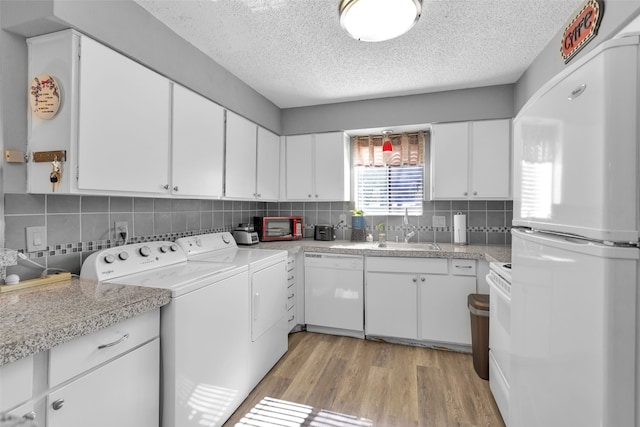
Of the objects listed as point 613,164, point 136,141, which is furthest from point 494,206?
point 136,141

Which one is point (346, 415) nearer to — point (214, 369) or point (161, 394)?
point (214, 369)

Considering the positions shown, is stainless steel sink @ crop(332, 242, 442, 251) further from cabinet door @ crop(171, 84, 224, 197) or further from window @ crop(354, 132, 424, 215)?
cabinet door @ crop(171, 84, 224, 197)

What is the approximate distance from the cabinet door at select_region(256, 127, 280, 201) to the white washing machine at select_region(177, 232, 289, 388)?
0.73 m

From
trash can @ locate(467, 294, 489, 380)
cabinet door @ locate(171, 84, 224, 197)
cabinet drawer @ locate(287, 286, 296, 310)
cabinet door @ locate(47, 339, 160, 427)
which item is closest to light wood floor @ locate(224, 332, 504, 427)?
trash can @ locate(467, 294, 489, 380)

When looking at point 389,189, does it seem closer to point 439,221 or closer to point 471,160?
point 439,221

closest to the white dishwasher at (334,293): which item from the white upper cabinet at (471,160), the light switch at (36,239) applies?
the white upper cabinet at (471,160)

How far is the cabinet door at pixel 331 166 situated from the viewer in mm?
3377

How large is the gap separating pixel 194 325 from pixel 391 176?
2.78m

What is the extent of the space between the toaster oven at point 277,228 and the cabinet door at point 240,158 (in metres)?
0.44

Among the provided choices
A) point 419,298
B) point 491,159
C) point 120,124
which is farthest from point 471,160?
point 120,124

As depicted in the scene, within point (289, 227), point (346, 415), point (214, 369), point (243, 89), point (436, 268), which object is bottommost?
point (346, 415)

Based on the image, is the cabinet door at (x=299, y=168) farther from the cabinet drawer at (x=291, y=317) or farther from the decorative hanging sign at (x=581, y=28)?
the decorative hanging sign at (x=581, y=28)

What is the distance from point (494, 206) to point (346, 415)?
251 centimetres

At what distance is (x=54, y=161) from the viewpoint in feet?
4.68
